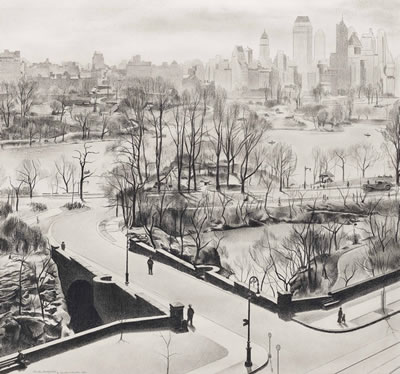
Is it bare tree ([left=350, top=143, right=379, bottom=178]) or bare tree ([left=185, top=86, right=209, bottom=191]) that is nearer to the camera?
bare tree ([left=185, top=86, right=209, bottom=191])

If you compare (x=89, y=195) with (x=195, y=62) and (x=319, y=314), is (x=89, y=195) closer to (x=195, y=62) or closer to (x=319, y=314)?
(x=195, y=62)

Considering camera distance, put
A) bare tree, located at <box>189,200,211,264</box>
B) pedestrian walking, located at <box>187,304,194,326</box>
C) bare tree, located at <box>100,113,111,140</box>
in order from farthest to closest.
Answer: bare tree, located at <box>189,200,211,264</box> → bare tree, located at <box>100,113,111,140</box> → pedestrian walking, located at <box>187,304,194,326</box>

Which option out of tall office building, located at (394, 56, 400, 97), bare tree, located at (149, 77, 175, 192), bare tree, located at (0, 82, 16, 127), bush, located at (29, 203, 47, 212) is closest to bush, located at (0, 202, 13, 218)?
bush, located at (29, 203, 47, 212)

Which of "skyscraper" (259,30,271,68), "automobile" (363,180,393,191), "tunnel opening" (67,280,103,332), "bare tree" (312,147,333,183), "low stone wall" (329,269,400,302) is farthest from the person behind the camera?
"automobile" (363,180,393,191)

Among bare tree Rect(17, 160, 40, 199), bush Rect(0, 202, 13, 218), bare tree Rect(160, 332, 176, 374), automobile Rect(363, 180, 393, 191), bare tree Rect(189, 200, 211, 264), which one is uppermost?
bare tree Rect(17, 160, 40, 199)

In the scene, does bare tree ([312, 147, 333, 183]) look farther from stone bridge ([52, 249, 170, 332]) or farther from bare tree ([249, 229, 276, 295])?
stone bridge ([52, 249, 170, 332])

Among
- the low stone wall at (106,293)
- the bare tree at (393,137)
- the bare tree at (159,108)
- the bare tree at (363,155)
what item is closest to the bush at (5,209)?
the low stone wall at (106,293)

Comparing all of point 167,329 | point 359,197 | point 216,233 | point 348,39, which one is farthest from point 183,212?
point 348,39
